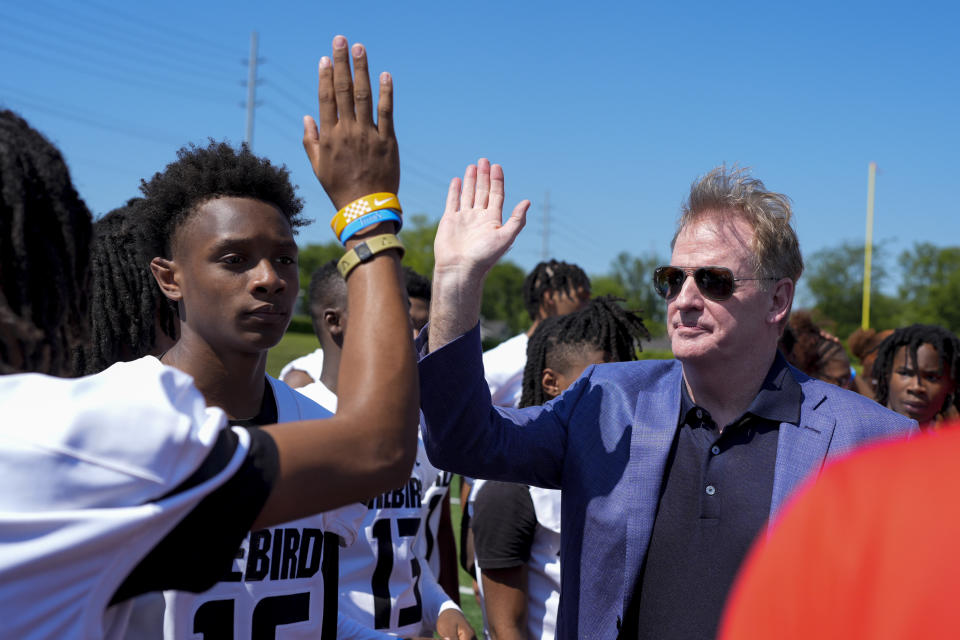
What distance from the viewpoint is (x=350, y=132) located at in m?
1.69

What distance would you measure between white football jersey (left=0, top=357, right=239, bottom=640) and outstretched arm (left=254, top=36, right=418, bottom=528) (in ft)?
0.52

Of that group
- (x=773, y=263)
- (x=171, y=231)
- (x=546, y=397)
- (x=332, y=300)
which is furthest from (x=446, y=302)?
(x=332, y=300)

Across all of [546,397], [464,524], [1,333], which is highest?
[1,333]

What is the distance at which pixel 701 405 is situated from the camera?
2746mm

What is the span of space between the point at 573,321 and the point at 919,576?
3.80 meters

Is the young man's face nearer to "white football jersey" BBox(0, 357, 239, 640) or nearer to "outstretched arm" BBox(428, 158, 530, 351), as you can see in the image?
"outstretched arm" BBox(428, 158, 530, 351)

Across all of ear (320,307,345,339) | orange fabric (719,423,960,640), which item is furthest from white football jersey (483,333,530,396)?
orange fabric (719,423,960,640)

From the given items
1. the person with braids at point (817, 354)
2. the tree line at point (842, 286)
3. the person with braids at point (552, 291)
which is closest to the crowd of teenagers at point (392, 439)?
the person with braids at point (552, 291)

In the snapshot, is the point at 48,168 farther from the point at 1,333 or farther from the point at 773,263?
the point at 773,263

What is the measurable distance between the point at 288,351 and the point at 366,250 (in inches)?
1324

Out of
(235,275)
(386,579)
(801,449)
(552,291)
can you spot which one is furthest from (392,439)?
(552,291)

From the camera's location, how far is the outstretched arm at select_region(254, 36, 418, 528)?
1.46 metres

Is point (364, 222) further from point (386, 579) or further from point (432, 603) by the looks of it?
point (432, 603)

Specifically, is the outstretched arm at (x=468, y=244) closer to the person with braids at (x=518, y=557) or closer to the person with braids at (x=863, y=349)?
the person with braids at (x=518, y=557)
